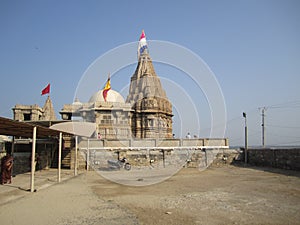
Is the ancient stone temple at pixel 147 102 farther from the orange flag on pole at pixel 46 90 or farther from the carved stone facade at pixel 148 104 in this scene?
the orange flag on pole at pixel 46 90

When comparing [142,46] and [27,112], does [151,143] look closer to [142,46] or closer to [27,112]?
[27,112]

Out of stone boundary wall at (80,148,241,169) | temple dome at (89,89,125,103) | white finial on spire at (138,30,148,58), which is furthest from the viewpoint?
white finial on spire at (138,30,148,58)

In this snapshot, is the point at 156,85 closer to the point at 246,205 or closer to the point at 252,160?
the point at 252,160

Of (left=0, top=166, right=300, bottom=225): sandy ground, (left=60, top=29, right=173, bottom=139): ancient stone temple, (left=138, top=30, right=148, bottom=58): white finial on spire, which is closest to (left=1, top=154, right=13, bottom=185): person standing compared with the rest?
(left=0, top=166, right=300, bottom=225): sandy ground

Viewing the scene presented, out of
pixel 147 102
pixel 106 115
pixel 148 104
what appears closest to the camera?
pixel 106 115

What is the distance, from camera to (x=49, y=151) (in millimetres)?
21219

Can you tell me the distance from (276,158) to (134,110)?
705 inches

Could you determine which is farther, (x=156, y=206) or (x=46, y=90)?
(x=46, y=90)

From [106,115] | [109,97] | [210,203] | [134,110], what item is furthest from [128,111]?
[210,203]

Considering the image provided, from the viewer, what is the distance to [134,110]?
32.5 m

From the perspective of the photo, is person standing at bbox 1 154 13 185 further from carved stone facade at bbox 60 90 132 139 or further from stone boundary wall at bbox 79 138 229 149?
carved stone facade at bbox 60 90 132 139

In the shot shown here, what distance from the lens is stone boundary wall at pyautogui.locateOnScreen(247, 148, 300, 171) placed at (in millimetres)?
17575

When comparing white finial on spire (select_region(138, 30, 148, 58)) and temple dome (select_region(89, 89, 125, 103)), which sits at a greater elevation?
white finial on spire (select_region(138, 30, 148, 58))

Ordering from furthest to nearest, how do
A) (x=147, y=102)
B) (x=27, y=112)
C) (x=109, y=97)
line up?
1. (x=147, y=102)
2. (x=109, y=97)
3. (x=27, y=112)
